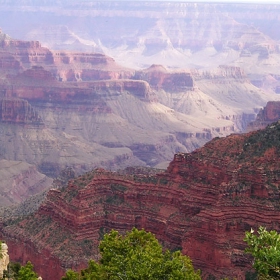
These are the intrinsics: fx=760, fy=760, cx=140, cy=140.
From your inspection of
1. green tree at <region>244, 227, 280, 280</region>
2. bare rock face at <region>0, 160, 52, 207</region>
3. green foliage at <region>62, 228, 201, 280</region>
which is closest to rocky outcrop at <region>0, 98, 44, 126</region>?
bare rock face at <region>0, 160, 52, 207</region>

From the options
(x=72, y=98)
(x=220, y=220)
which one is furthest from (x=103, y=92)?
(x=220, y=220)

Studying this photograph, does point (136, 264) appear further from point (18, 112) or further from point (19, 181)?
point (18, 112)

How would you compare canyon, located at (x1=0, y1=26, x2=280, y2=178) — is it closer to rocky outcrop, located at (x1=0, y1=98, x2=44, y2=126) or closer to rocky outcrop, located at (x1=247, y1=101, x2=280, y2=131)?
rocky outcrop, located at (x1=0, y1=98, x2=44, y2=126)

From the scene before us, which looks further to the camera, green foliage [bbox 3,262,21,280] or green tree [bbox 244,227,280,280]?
green foliage [bbox 3,262,21,280]

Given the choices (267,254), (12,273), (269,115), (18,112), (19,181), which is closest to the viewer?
(267,254)

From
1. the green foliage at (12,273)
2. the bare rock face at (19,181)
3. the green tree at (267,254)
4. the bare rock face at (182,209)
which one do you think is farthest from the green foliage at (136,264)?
the bare rock face at (19,181)

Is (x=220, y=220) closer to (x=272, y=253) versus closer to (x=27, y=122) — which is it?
(x=272, y=253)

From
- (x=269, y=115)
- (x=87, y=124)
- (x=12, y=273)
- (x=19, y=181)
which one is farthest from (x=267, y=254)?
(x=87, y=124)
